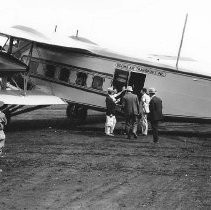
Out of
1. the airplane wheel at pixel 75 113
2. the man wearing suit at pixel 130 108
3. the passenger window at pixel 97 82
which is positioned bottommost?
the airplane wheel at pixel 75 113

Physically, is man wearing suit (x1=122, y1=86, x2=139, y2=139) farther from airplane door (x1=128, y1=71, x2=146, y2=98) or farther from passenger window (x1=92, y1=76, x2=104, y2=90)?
passenger window (x1=92, y1=76, x2=104, y2=90)

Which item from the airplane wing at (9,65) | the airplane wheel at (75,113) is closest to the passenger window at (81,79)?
the airplane wing at (9,65)

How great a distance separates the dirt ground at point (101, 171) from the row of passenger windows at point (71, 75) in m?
2.12

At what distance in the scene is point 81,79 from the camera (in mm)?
19344

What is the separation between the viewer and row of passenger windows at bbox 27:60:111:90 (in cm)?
1897

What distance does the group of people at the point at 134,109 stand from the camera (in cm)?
1626

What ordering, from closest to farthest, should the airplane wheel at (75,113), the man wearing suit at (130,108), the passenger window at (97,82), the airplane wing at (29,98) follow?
the man wearing suit at (130,108) < the airplane wing at (29,98) < the passenger window at (97,82) < the airplane wheel at (75,113)

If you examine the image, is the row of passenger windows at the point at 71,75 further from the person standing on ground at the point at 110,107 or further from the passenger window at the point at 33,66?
the person standing on ground at the point at 110,107

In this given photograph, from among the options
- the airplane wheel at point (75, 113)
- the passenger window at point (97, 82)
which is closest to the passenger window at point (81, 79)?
the passenger window at point (97, 82)

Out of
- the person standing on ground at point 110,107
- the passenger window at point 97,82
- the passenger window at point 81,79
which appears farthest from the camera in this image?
the passenger window at point 81,79

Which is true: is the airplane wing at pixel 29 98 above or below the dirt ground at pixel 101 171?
above

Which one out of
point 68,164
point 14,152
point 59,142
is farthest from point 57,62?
point 68,164

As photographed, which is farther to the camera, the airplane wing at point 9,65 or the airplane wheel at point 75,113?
the airplane wheel at point 75,113

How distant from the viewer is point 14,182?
9852 millimetres
